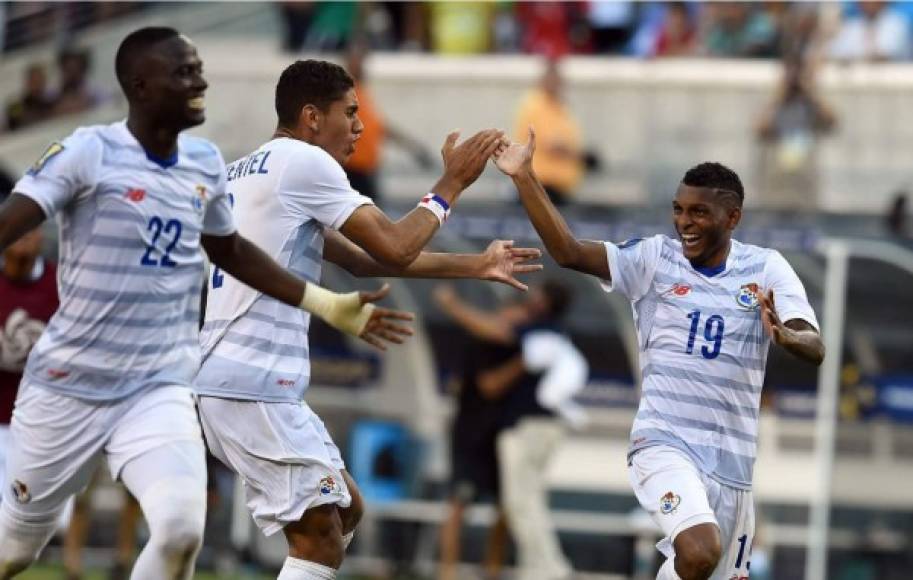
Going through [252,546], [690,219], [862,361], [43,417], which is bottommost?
[252,546]

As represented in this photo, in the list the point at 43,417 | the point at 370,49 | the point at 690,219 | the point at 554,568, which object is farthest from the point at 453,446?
the point at 43,417

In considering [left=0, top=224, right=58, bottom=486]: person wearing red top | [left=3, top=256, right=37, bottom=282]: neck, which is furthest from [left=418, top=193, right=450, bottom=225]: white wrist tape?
[left=3, top=256, right=37, bottom=282]: neck

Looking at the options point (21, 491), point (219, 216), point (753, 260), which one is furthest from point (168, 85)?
point (753, 260)

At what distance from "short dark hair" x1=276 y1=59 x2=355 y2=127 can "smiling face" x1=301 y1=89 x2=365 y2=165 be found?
0.08ft

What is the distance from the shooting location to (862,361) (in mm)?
17047

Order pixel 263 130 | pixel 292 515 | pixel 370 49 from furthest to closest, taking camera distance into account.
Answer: pixel 370 49, pixel 263 130, pixel 292 515

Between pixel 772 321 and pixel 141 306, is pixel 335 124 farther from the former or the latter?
pixel 772 321

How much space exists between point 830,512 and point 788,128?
3136 millimetres

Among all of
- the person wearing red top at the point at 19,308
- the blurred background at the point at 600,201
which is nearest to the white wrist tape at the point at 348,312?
the person wearing red top at the point at 19,308

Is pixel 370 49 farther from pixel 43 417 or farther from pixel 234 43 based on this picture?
pixel 43 417

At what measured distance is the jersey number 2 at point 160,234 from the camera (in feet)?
28.2

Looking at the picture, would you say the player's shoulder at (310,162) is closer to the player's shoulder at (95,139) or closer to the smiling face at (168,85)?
the smiling face at (168,85)

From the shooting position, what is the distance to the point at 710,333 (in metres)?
9.83

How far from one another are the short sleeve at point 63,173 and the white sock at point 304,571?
1881 mm
